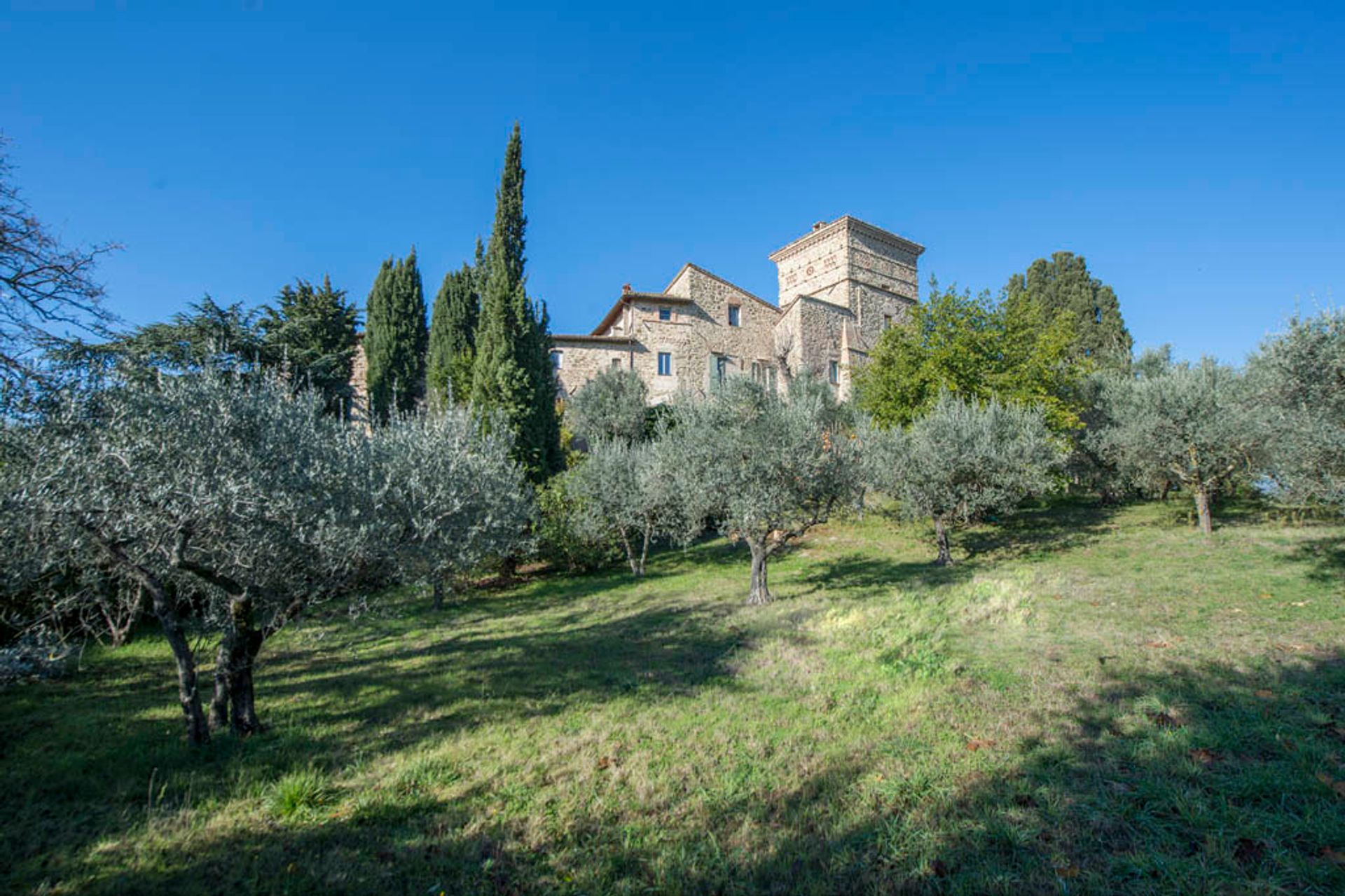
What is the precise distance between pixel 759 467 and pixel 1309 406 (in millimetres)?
9465

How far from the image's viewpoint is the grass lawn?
3959 millimetres

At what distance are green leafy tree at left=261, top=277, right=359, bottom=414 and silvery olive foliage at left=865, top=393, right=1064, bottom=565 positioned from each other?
1959 centimetres

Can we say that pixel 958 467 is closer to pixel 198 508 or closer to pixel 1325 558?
pixel 1325 558

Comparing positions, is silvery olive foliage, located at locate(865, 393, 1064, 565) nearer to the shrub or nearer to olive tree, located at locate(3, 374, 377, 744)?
olive tree, located at locate(3, 374, 377, 744)

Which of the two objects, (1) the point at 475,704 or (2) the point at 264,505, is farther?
(1) the point at 475,704

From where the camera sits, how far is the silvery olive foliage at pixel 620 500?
61.8ft

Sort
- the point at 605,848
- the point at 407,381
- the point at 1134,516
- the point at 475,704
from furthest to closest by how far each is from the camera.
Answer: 1. the point at 407,381
2. the point at 1134,516
3. the point at 475,704
4. the point at 605,848

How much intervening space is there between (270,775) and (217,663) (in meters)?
1.53

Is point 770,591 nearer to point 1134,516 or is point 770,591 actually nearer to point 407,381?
point 1134,516

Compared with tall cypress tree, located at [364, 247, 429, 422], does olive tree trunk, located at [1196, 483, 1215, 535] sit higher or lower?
lower

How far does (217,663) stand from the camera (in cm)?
622

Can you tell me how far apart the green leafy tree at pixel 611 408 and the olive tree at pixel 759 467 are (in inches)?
746

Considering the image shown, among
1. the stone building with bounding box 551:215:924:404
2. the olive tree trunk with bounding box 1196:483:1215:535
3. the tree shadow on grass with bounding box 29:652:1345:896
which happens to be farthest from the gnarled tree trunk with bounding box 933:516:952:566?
the stone building with bounding box 551:215:924:404

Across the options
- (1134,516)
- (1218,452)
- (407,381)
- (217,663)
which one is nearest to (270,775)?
(217,663)
